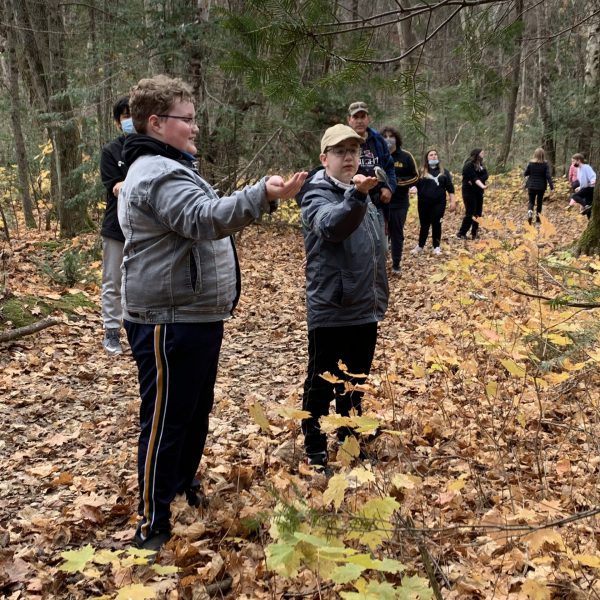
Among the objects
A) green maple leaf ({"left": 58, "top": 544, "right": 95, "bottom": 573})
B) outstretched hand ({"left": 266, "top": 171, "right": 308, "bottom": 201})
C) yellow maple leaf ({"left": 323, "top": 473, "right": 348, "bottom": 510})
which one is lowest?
green maple leaf ({"left": 58, "top": 544, "right": 95, "bottom": 573})

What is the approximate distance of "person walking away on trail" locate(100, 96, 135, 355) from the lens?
5.02 metres

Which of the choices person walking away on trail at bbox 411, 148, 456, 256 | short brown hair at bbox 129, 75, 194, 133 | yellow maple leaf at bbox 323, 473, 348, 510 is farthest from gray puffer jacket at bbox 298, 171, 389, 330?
person walking away on trail at bbox 411, 148, 456, 256

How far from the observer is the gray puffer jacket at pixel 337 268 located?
10.4 feet

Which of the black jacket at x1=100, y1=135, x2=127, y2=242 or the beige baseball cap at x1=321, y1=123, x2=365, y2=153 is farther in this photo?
the black jacket at x1=100, y1=135, x2=127, y2=242

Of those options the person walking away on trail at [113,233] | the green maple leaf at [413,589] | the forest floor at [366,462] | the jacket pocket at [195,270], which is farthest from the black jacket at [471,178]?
the green maple leaf at [413,589]

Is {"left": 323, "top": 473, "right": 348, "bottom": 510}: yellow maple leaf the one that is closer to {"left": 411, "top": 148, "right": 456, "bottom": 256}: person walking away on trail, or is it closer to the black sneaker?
the black sneaker

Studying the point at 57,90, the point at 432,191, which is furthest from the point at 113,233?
the point at 57,90

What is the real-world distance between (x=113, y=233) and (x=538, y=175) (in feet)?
38.6

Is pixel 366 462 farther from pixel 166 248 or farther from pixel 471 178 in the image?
pixel 471 178

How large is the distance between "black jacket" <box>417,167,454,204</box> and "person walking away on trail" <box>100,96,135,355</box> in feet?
19.0

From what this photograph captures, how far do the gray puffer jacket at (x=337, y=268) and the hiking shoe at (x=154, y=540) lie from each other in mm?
1335

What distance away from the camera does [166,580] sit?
254cm

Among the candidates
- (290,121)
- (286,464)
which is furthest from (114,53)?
(286,464)

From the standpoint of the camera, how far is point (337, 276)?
3.18 meters
